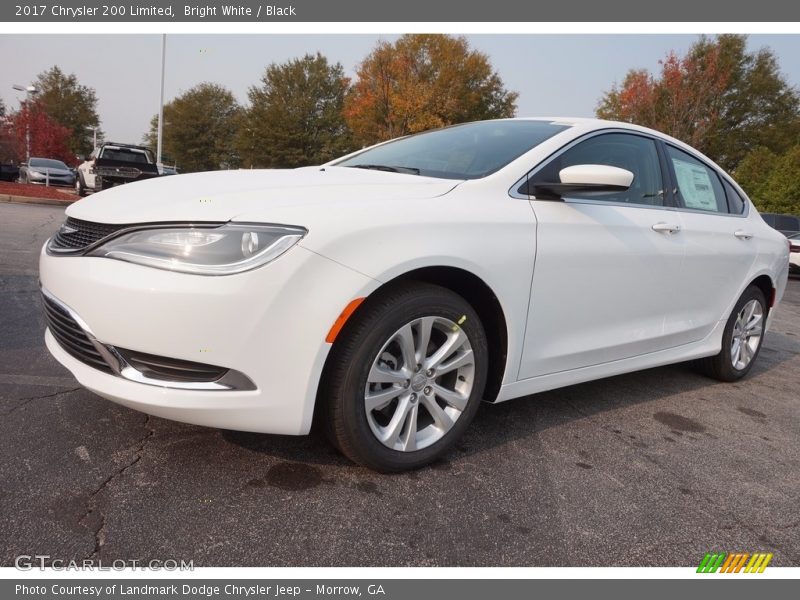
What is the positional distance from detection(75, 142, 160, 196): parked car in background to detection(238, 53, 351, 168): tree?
23.0 metres

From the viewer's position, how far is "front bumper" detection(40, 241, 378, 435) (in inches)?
73.7

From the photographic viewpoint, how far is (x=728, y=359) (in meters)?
4.01

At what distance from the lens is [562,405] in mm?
3283

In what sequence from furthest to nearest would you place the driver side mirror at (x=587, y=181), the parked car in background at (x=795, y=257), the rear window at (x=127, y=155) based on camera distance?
1. the rear window at (x=127, y=155)
2. the parked car in background at (x=795, y=257)
3. the driver side mirror at (x=587, y=181)

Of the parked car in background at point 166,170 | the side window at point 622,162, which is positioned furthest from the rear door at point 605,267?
the parked car in background at point 166,170

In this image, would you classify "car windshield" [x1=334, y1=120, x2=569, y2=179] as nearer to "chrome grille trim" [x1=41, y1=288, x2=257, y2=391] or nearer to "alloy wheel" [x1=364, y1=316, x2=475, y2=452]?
"alloy wheel" [x1=364, y1=316, x2=475, y2=452]

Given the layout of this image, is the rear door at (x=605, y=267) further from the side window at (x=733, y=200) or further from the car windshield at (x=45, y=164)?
the car windshield at (x=45, y=164)

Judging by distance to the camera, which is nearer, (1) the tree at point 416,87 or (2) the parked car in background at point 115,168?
(2) the parked car in background at point 115,168

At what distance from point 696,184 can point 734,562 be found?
251 centimetres

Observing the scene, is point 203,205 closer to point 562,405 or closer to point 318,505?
point 318,505

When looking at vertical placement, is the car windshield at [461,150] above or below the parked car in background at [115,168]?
above

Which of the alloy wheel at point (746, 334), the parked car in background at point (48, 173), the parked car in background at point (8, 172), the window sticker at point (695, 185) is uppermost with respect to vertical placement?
the window sticker at point (695, 185)

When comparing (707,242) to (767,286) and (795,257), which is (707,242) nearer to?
(767,286)

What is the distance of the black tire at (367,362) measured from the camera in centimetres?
206
